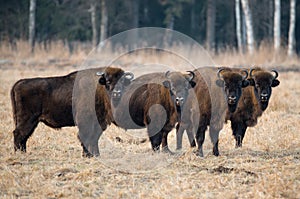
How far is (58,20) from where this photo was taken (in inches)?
1591

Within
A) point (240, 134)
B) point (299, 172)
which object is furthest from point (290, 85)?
point (299, 172)

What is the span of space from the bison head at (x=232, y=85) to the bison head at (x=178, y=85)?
57cm

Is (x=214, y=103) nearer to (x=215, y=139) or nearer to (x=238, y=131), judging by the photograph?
(x=215, y=139)

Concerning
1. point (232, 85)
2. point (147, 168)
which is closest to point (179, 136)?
point (232, 85)

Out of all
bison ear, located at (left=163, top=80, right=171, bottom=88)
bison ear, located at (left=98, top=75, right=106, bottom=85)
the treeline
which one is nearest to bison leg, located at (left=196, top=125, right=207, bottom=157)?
bison ear, located at (left=163, top=80, right=171, bottom=88)

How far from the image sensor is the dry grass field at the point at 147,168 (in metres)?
7.99

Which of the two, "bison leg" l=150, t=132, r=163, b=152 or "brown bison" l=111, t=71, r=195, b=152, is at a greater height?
"brown bison" l=111, t=71, r=195, b=152

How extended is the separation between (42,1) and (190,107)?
29.8m

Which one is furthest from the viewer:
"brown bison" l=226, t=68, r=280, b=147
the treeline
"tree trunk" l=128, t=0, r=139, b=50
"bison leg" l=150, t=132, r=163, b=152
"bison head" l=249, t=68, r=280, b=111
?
"tree trunk" l=128, t=0, r=139, b=50

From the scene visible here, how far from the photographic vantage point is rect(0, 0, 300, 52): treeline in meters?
37.8

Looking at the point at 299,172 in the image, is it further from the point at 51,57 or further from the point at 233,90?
the point at 51,57

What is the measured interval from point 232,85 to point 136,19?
105ft

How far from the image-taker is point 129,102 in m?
11.0

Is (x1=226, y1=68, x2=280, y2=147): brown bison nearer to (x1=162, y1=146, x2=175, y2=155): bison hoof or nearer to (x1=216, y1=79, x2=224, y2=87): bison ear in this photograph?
(x1=216, y1=79, x2=224, y2=87): bison ear
